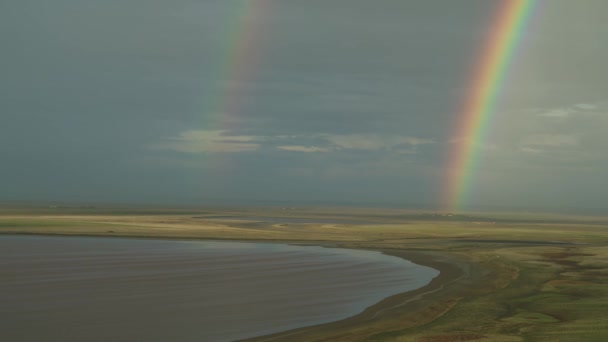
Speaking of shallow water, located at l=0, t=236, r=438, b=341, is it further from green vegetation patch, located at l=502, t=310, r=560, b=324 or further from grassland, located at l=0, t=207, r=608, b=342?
green vegetation patch, located at l=502, t=310, r=560, b=324

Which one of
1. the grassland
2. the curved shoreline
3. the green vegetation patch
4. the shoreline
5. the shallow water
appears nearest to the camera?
the grassland

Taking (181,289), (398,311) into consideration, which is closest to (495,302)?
(398,311)

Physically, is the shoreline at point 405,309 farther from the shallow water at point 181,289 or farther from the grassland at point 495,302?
the shallow water at point 181,289

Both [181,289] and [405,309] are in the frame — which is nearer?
[405,309]

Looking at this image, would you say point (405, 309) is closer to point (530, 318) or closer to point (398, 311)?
point (398, 311)

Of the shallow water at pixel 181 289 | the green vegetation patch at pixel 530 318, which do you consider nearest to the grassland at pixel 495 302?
the green vegetation patch at pixel 530 318

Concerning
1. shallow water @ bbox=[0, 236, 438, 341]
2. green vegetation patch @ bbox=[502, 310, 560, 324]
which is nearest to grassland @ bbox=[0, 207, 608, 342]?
green vegetation patch @ bbox=[502, 310, 560, 324]
